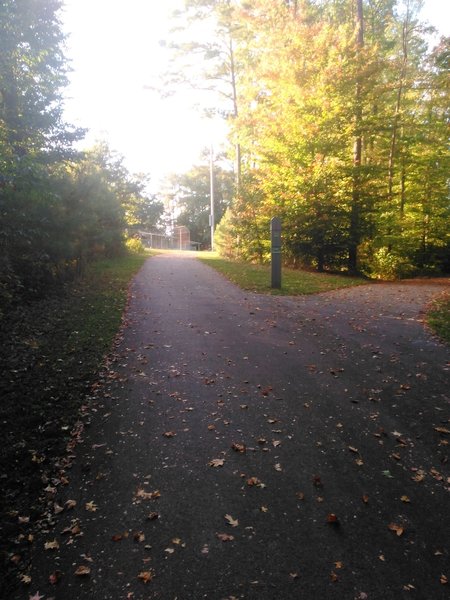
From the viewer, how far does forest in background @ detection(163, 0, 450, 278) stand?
600 inches

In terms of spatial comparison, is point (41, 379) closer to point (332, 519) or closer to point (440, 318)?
point (332, 519)

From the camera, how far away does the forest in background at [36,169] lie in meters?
8.20

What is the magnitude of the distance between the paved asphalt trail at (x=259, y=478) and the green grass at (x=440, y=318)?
744mm

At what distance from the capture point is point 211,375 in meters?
5.58

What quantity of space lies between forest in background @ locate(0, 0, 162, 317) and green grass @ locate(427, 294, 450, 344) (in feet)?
27.1

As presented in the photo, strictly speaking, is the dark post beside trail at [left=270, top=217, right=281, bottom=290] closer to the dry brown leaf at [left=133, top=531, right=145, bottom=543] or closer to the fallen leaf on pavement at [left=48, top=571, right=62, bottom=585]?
the dry brown leaf at [left=133, top=531, right=145, bottom=543]

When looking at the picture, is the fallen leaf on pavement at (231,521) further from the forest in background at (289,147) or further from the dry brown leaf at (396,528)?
the forest in background at (289,147)

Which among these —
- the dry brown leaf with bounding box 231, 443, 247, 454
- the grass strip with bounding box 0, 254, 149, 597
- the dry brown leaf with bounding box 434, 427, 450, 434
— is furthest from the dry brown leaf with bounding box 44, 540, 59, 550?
the dry brown leaf with bounding box 434, 427, 450, 434

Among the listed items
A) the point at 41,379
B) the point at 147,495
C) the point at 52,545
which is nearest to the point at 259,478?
the point at 147,495

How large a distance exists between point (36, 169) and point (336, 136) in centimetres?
1174

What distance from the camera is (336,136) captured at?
15.5 metres

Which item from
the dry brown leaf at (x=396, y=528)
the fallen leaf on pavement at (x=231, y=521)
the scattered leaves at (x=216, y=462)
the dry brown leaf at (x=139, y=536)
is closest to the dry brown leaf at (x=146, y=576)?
the dry brown leaf at (x=139, y=536)

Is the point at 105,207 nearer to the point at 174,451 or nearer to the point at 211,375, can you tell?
the point at 211,375

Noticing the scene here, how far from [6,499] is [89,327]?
15.7ft
